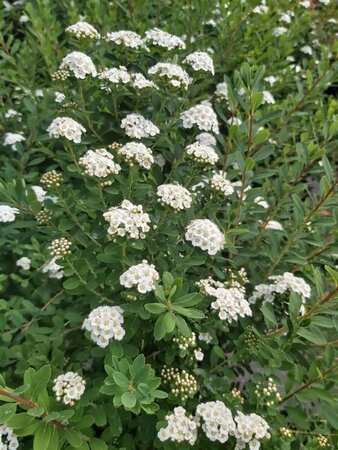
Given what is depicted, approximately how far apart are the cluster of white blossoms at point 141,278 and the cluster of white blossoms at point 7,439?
62 cm

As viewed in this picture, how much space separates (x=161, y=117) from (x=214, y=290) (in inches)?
35.4

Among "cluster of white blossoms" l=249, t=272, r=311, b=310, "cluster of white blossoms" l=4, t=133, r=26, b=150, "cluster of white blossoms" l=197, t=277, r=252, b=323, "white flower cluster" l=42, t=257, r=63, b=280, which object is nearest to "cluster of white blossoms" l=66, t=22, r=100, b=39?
"cluster of white blossoms" l=4, t=133, r=26, b=150

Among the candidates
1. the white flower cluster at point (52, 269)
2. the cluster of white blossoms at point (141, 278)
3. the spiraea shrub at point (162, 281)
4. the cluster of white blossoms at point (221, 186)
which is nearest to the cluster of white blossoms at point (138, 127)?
the spiraea shrub at point (162, 281)

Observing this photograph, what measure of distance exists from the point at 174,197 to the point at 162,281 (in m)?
0.33

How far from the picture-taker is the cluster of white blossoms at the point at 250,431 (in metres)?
1.63

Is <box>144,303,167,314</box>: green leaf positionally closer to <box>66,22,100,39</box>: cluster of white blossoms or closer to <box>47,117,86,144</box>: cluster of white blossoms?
<box>47,117,86,144</box>: cluster of white blossoms

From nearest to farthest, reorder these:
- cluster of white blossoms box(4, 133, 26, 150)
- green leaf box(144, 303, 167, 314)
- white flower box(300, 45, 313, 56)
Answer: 1. green leaf box(144, 303, 167, 314)
2. cluster of white blossoms box(4, 133, 26, 150)
3. white flower box(300, 45, 313, 56)

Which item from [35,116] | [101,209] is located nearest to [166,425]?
[101,209]

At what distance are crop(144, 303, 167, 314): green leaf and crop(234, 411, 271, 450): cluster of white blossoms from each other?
497mm

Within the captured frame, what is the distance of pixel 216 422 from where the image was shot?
1.64m

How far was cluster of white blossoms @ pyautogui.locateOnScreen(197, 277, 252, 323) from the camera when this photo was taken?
176cm

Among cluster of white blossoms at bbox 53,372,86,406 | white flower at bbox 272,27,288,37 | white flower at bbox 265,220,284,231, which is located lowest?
cluster of white blossoms at bbox 53,372,86,406

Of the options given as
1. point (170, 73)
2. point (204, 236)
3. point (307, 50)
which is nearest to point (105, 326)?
point (204, 236)

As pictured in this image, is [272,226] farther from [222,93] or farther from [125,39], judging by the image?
[125,39]
